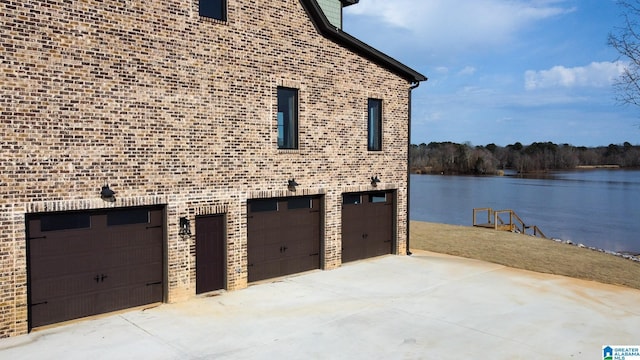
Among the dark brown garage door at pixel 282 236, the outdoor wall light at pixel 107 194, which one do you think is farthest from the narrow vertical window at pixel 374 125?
the outdoor wall light at pixel 107 194

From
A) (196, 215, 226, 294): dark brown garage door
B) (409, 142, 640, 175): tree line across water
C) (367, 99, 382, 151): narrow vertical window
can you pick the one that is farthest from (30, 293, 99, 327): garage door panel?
(409, 142, 640, 175): tree line across water

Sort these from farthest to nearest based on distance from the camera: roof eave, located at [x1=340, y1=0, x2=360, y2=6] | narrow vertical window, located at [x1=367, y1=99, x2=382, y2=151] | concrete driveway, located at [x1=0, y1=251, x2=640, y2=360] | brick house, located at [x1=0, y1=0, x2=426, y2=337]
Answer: roof eave, located at [x1=340, y1=0, x2=360, y2=6], narrow vertical window, located at [x1=367, y1=99, x2=382, y2=151], brick house, located at [x1=0, y1=0, x2=426, y2=337], concrete driveway, located at [x1=0, y1=251, x2=640, y2=360]

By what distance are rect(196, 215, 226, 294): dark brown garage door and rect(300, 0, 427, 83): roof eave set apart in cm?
655

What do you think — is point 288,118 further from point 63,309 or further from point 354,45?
point 63,309

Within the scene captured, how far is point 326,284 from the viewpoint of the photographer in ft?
44.7

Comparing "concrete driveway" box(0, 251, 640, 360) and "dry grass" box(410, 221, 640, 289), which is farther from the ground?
"concrete driveway" box(0, 251, 640, 360)

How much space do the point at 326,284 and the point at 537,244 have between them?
1267 cm

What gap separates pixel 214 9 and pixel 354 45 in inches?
197

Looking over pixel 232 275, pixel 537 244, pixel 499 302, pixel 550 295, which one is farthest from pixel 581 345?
pixel 537 244

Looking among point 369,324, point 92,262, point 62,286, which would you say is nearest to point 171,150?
point 92,262

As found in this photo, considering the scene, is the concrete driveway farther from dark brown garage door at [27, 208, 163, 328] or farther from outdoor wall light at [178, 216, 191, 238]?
outdoor wall light at [178, 216, 191, 238]

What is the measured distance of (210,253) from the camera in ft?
41.7

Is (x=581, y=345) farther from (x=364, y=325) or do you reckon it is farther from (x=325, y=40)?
(x=325, y=40)

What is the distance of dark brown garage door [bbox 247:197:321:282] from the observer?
13.7 m
